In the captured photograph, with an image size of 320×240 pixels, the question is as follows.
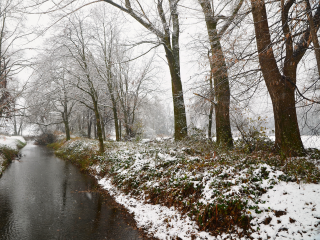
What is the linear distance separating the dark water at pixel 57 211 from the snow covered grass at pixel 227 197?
67 centimetres

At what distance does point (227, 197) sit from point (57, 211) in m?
5.02

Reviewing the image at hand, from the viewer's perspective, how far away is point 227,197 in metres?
4.20

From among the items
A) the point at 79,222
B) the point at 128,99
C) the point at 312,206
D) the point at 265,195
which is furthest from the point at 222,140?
the point at 128,99

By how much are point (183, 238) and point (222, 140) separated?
4.96 m

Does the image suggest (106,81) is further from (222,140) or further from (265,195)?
(265,195)

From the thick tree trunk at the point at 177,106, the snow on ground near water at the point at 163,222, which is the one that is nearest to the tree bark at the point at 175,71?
the thick tree trunk at the point at 177,106

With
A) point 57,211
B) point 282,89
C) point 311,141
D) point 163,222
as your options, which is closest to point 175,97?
point 282,89

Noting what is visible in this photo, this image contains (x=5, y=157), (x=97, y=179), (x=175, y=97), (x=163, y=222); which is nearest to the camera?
(x=163, y=222)

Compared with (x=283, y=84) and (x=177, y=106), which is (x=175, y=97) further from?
(x=283, y=84)

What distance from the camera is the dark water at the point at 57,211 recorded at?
4723mm

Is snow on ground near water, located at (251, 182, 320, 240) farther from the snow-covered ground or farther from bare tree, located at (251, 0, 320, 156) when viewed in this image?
the snow-covered ground

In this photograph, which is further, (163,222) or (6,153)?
(6,153)

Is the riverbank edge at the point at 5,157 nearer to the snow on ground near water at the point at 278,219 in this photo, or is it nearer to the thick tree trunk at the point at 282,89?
the snow on ground near water at the point at 278,219

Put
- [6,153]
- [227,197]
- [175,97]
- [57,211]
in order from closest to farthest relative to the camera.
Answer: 1. [227,197]
2. [57,211]
3. [175,97]
4. [6,153]
